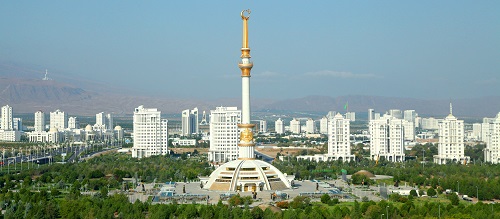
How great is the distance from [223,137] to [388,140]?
1706 centimetres

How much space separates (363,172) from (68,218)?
96.4ft

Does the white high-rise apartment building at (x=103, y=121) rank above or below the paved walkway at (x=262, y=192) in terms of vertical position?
above

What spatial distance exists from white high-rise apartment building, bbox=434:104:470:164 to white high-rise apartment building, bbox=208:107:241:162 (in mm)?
19435

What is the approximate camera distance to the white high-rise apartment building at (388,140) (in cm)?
7925

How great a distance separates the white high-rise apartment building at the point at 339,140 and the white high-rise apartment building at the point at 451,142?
869cm

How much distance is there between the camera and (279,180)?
48812 mm

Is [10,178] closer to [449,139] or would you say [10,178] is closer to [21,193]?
[21,193]

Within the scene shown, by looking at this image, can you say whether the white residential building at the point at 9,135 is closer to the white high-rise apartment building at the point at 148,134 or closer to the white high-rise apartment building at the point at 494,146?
the white high-rise apartment building at the point at 148,134

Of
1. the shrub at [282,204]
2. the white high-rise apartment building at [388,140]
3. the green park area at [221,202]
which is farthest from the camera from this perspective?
the white high-rise apartment building at [388,140]

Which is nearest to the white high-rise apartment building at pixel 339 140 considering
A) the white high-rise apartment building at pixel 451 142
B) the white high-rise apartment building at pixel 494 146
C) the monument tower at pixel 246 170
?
the white high-rise apartment building at pixel 451 142

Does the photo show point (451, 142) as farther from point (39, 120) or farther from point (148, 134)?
point (39, 120)

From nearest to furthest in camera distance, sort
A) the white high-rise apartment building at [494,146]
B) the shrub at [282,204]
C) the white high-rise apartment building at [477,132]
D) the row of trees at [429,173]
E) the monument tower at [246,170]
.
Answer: the shrub at [282,204], the row of trees at [429,173], the monument tower at [246,170], the white high-rise apartment building at [494,146], the white high-rise apartment building at [477,132]

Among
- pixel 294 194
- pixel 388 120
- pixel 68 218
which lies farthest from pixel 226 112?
pixel 68 218

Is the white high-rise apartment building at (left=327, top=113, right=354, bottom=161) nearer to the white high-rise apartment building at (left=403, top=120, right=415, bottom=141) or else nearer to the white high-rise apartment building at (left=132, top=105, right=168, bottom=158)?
the white high-rise apartment building at (left=132, top=105, right=168, bottom=158)
